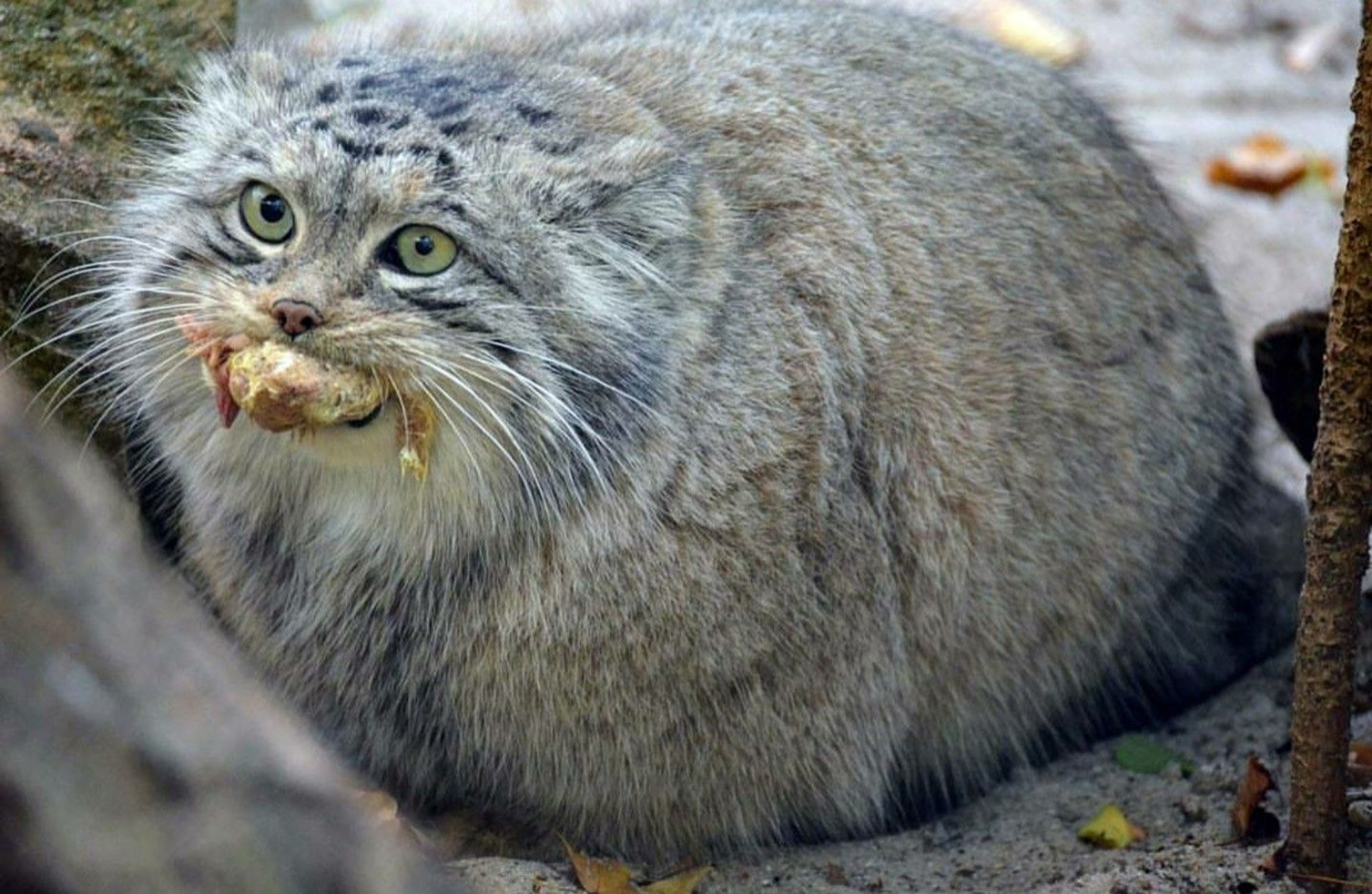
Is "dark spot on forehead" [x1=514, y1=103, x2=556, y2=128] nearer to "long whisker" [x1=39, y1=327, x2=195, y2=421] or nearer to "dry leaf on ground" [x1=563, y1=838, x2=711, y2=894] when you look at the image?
"long whisker" [x1=39, y1=327, x2=195, y2=421]

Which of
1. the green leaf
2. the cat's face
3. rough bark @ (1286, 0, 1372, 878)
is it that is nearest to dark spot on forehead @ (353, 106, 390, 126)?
the cat's face

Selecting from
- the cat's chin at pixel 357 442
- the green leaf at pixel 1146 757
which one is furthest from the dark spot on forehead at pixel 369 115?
the green leaf at pixel 1146 757

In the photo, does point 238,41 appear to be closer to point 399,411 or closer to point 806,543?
point 399,411

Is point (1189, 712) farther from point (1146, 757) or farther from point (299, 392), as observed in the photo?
point (299, 392)

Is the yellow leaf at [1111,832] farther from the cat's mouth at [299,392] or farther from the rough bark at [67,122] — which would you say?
the rough bark at [67,122]

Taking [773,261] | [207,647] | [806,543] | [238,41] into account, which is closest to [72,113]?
[238,41]
